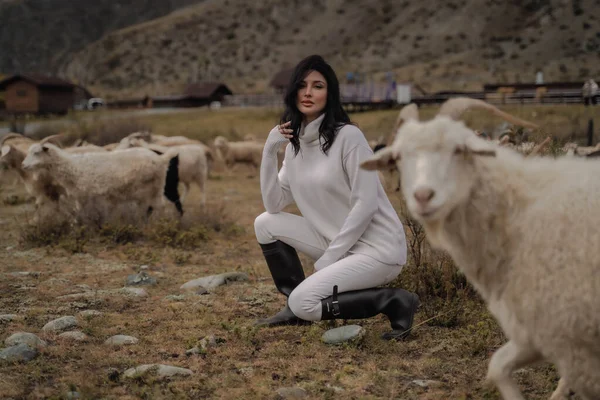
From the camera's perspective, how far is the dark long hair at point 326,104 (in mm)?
4418

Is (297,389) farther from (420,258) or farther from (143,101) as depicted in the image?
(143,101)

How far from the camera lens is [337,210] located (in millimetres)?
4566

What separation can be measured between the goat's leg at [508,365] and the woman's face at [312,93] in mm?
2065

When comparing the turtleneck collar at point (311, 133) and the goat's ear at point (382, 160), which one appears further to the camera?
the turtleneck collar at point (311, 133)

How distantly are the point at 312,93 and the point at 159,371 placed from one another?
2.02 meters

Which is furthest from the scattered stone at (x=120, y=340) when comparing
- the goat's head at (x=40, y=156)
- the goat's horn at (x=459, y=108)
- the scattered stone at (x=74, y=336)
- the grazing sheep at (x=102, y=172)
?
the goat's head at (x=40, y=156)

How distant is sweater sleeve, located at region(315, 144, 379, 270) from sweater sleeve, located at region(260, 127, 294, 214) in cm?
60

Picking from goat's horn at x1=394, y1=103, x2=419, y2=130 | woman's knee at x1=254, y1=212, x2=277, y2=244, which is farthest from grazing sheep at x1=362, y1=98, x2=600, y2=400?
woman's knee at x1=254, y1=212, x2=277, y2=244

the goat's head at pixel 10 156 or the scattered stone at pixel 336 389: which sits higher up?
the goat's head at pixel 10 156

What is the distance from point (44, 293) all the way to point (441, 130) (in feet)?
14.4

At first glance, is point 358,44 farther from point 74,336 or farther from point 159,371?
point 159,371

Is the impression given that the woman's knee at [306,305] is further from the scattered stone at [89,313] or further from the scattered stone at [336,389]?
the scattered stone at [89,313]

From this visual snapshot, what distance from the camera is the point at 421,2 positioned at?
210ft

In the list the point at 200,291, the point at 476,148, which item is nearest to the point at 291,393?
the point at 476,148
